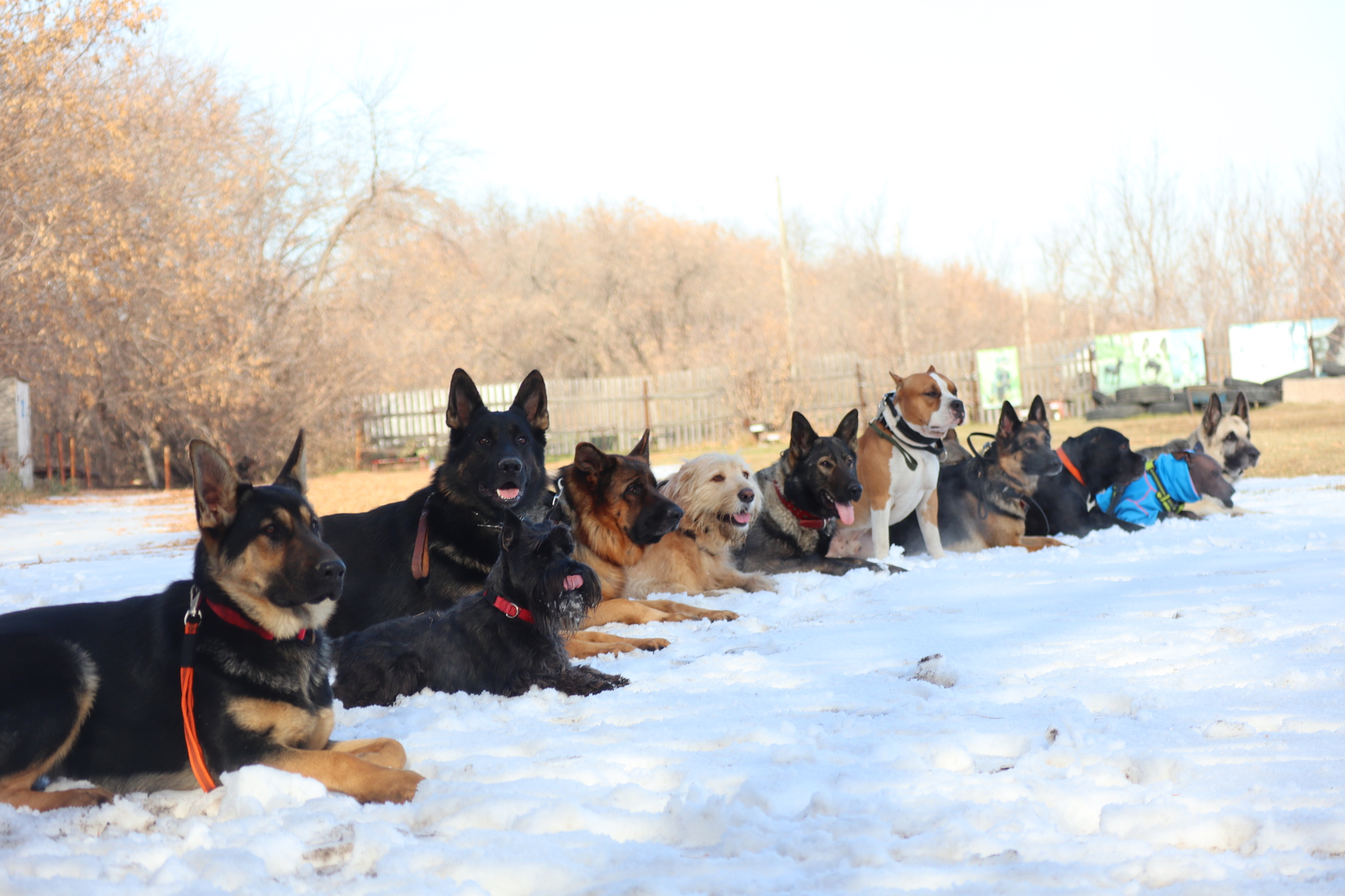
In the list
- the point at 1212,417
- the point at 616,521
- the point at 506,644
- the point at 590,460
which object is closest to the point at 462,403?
the point at 590,460

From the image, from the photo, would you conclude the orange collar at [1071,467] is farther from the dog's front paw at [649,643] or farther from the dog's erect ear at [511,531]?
the dog's erect ear at [511,531]

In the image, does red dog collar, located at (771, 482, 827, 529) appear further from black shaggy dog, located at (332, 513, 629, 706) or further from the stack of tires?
the stack of tires

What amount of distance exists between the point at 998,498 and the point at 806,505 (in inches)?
81.6

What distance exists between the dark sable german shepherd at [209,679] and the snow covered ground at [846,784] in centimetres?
11

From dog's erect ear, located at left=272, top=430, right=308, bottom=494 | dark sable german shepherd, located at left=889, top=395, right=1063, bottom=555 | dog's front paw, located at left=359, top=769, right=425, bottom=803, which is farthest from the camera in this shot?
dark sable german shepherd, located at left=889, top=395, right=1063, bottom=555

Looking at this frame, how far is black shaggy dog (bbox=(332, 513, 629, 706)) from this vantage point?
167 inches

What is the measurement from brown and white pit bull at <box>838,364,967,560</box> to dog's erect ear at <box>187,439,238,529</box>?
556 cm

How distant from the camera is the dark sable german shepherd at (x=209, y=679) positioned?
116 inches

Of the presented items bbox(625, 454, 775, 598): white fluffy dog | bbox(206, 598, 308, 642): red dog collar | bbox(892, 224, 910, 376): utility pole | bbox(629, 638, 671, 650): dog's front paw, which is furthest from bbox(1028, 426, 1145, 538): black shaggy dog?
bbox(892, 224, 910, 376): utility pole

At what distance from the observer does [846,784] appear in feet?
9.30

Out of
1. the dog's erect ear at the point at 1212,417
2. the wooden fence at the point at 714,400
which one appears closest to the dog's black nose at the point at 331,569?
the dog's erect ear at the point at 1212,417

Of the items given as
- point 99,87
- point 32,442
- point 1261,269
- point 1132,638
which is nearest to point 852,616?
point 1132,638

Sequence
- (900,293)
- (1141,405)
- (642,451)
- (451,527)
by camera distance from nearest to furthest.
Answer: (451,527)
(642,451)
(1141,405)
(900,293)

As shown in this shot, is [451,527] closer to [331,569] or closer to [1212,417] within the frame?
[331,569]
